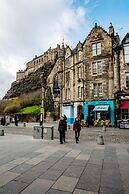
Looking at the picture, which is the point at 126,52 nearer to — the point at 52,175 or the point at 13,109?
the point at 52,175

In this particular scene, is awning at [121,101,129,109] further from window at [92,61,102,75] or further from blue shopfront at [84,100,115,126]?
window at [92,61,102,75]

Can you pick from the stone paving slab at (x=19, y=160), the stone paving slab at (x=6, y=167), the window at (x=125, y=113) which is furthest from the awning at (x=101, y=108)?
the stone paving slab at (x=6, y=167)

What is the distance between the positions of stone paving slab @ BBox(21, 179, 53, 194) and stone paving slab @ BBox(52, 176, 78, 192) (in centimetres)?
20

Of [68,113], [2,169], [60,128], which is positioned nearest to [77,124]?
[60,128]

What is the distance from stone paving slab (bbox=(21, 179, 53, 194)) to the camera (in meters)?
4.73

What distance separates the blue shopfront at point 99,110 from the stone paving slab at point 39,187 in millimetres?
23512

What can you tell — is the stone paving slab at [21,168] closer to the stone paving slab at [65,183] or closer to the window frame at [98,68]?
the stone paving slab at [65,183]

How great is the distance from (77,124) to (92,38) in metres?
21.5

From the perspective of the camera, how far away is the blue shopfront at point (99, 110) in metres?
28.5

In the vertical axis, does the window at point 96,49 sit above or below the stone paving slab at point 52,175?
above

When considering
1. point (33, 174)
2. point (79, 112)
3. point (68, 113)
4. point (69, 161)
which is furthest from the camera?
point (68, 113)

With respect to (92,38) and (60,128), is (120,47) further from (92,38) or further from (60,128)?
(60,128)

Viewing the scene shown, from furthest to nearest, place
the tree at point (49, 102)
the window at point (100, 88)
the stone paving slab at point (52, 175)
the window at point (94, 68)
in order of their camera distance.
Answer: the tree at point (49, 102)
the window at point (94, 68)
the window at point (100, 88)
the stone paving slab at point (52, 175)

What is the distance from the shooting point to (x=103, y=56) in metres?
30.3
